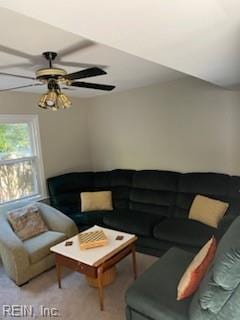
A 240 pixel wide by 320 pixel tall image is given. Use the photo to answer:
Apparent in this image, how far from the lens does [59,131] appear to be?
181 inches

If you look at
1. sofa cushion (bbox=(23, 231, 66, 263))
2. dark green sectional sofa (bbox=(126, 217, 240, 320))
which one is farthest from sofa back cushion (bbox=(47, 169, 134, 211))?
dark green sectional sofa (bbox=(126, 217, 240, 320))

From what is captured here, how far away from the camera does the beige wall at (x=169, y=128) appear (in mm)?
3660

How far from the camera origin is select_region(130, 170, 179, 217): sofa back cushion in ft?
12.4

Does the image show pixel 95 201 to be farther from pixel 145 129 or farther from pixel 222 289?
pixel 222 289

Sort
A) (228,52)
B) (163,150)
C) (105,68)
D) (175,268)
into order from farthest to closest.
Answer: (163,150), (105,68), (175,268), (228,52)

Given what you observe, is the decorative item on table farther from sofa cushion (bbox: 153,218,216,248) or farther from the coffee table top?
sofa cushion (bbox: 153,218,216,248)

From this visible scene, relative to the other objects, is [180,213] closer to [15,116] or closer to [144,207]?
[144,207]

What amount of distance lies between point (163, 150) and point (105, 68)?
1863 millimetres

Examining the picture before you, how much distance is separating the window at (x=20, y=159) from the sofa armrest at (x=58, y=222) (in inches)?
23.7

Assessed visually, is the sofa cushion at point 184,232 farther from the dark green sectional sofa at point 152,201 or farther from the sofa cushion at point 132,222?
the sofa cushion at point 132,222

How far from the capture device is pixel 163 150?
4.23m

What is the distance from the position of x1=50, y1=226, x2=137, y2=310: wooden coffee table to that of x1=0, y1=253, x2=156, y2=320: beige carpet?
3.9 inches

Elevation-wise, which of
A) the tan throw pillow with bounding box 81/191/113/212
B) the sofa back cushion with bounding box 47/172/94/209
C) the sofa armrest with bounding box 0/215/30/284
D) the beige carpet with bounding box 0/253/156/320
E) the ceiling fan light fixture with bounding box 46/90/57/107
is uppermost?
the ceiling fan light fixture with bounding box 46/90/57/107

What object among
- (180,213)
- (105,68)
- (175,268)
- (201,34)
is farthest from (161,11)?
(180,213)
